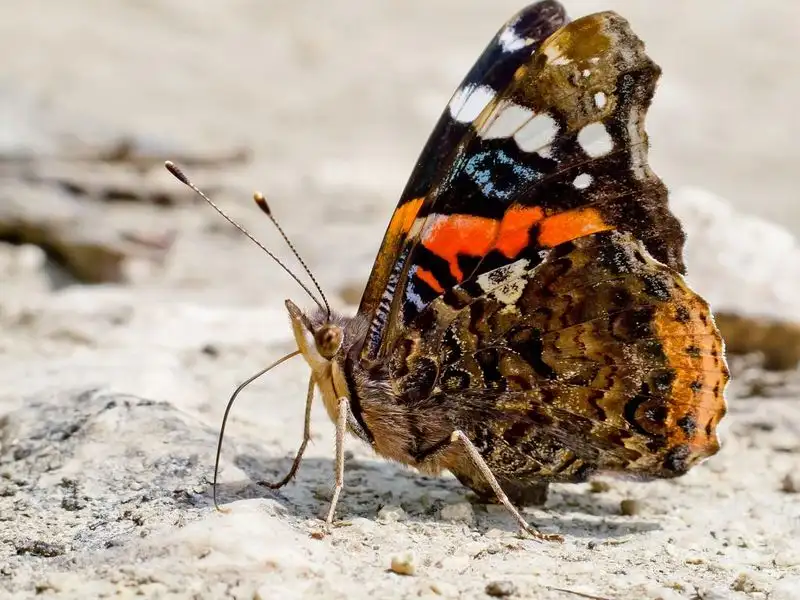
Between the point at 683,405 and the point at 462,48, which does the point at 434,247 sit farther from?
the point at 462,48

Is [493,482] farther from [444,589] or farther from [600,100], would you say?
[600,100]

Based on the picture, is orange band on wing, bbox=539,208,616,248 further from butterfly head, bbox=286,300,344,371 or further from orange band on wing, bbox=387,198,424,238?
butterfly head, bbox=286,300,344,371

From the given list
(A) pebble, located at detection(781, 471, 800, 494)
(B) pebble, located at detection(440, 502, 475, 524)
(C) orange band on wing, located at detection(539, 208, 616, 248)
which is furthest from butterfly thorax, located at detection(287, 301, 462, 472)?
(A) pebble, located at detection(781, 471, 800, 494)

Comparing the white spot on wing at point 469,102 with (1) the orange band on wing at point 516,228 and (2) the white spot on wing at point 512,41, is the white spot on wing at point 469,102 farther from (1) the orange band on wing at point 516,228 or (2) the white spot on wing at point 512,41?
(1) the orange band on wing at point 516,228

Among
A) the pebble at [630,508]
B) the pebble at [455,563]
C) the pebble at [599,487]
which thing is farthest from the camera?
the pebble at [599,487]

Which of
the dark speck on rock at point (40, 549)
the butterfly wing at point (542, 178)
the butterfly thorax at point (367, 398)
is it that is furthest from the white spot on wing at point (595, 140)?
the dark speck on rock at point (40, 549)

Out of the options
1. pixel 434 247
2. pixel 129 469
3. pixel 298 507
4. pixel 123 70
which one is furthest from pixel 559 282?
pixel 123 70
